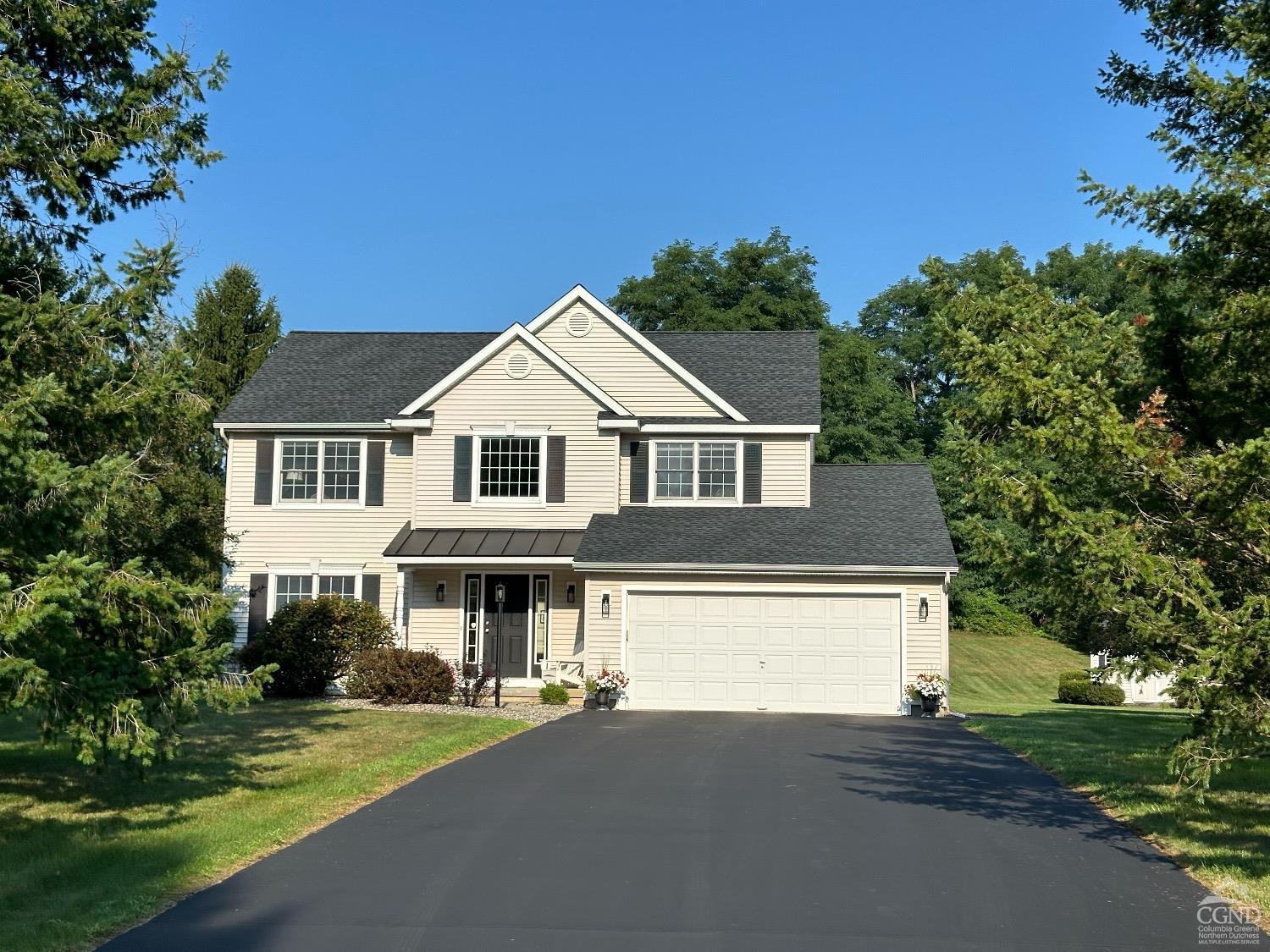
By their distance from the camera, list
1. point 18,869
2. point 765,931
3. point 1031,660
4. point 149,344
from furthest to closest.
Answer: point 1031,660 → point 149,344 → point 18,869 → point 765,931

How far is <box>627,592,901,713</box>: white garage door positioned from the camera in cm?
2281

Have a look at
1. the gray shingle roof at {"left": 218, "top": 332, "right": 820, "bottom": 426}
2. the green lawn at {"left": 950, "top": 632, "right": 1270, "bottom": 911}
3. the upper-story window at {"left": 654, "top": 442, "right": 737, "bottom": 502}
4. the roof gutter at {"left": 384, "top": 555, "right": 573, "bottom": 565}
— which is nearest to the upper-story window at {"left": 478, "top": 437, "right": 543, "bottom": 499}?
the roof gutter at {"left": 384, "top": 555, "right": 573, "bottom": 565}

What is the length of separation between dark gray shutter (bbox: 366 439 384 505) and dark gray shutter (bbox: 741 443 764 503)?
749cm

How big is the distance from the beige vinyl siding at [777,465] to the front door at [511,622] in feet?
9.49

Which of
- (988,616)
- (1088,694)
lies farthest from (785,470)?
(988,616)

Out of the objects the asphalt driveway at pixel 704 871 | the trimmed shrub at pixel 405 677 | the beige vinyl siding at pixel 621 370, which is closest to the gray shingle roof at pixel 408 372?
the beige vinyl siding at pixel 621 370

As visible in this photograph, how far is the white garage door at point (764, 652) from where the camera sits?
74.8 ft

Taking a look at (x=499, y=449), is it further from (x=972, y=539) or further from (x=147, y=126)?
(x=972, y=539)

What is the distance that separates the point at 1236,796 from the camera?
43.1 ft

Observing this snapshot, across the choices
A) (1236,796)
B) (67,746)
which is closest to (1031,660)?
(1236,796)

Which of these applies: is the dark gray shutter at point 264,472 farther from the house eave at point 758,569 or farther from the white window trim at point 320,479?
the house eave at point 758,569

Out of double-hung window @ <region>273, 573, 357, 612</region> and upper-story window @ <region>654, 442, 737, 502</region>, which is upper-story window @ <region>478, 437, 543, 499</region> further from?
double-hung window @ <region>273, 573, 357, 612</region>

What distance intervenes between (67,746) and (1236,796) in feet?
45.7
